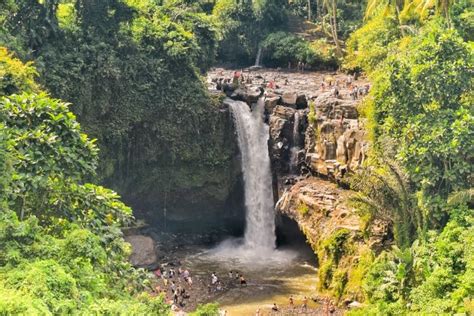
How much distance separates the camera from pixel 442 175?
20.0 meters

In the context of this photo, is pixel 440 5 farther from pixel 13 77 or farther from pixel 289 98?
pixel 13 77

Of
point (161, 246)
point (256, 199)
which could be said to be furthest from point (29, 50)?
point (256, 199)

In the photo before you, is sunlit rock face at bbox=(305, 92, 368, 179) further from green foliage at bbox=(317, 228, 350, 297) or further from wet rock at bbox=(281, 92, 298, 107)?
green foliage at bbox=(317, 228, 350, 297)

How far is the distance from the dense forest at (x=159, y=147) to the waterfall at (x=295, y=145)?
3.94m

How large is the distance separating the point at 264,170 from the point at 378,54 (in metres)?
9.87

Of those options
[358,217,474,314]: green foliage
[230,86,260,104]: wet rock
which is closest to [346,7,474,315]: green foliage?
[358,217,474,314]: green foliage

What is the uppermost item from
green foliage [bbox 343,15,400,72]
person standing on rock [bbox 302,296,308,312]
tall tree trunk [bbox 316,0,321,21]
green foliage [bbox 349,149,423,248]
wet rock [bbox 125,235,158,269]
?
tall tree trunk [bbox 316,0,321,21]

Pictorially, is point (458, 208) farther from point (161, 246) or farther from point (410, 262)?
point (161, 246)

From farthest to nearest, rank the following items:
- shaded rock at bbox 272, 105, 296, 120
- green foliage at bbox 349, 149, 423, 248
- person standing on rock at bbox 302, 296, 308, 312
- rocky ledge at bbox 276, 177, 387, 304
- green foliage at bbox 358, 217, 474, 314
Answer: shaded rock at bbox 272, 105, 296, 120
person standing on rock at bbox 302, 296, 308, 312
rocky ledge at bbox 276, 177, 387, 304
green foliage at bbox 349, 149, 423, 248
green foliage at bbox 358, 217, 474, 314

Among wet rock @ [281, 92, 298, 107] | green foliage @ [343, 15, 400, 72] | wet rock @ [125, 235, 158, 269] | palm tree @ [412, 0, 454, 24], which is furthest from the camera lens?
green foliage @ [343, 15, 400, 72]

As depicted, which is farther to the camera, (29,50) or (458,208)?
(29,50)

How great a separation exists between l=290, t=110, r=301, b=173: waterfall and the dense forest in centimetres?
394

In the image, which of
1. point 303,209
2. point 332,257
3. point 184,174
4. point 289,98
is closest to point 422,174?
point 332,257

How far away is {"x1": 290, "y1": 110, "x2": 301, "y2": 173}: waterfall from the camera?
31.3m
